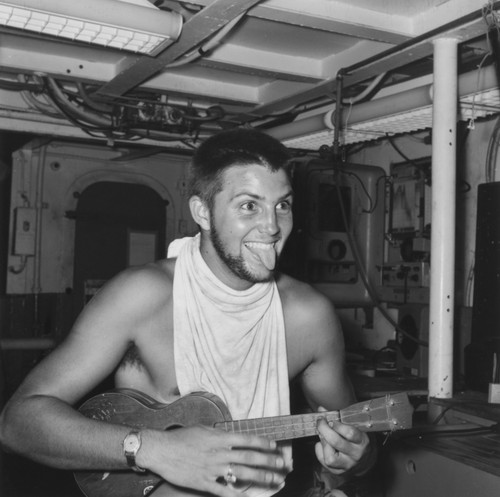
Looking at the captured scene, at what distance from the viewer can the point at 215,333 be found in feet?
7.81

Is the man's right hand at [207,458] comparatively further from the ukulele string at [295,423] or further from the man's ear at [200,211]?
the man's ear at [200,211]

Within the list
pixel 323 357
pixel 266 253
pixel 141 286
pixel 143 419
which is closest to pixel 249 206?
pixel 266 253

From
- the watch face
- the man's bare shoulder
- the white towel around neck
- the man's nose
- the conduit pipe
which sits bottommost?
the watch face

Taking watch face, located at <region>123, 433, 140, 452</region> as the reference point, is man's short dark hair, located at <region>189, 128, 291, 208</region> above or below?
above

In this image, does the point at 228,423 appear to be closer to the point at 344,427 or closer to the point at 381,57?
the point at 344,427

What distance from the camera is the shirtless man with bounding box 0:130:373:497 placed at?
1.85 m

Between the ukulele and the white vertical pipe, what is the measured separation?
0.95m

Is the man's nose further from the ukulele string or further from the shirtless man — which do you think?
the ukulele string

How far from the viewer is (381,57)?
11.3ft


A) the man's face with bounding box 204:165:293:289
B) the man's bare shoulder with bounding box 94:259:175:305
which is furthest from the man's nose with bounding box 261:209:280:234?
the man's bare shoulder with bounding box 94:259:175:305

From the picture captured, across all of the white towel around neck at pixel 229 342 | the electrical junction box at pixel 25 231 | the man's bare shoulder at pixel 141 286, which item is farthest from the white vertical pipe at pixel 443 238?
the electrical junction box at pixel 25 231

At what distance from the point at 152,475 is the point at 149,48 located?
2123mm

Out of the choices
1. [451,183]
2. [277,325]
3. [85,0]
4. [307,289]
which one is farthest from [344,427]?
[85,0]

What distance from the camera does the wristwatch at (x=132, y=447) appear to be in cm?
190
